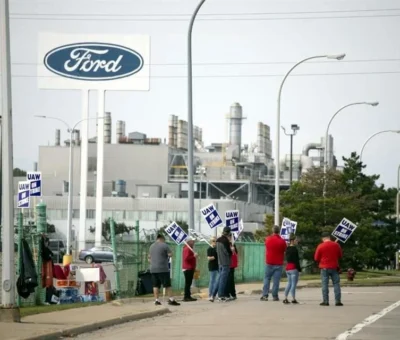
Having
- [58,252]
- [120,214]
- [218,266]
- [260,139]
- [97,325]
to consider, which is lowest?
[97,325]

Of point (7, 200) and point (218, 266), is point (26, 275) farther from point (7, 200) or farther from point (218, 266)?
point (218, 266)

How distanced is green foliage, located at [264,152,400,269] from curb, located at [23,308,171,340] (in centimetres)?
3334

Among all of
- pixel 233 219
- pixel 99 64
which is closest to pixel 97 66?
pixel 99 64

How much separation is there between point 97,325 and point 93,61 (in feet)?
171

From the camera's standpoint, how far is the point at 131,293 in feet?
98.3

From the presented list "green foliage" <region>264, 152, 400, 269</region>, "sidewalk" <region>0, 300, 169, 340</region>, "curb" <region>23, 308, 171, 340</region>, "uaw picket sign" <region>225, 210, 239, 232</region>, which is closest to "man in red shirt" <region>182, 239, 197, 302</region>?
"sidewalk" <region>0, 300, 169, 340</region>

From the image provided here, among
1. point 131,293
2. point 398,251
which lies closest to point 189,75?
point 131,293

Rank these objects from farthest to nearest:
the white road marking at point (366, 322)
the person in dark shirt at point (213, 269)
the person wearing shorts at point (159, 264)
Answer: the person in dark shirt at point (213, 269) < the person wearing shorts at point (159, 264) < the white road marking at point (366, 322)

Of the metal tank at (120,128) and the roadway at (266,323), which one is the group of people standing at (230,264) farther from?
the metal tank at (120,128)

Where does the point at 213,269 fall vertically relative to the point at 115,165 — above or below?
below

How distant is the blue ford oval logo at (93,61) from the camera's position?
2766 inches

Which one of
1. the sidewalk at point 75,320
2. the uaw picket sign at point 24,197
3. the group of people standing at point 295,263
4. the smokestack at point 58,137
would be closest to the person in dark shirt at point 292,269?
the group of people standing at point 295,263

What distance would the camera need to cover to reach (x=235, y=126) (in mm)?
114812

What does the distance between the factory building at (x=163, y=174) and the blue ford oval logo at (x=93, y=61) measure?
35.8 m
